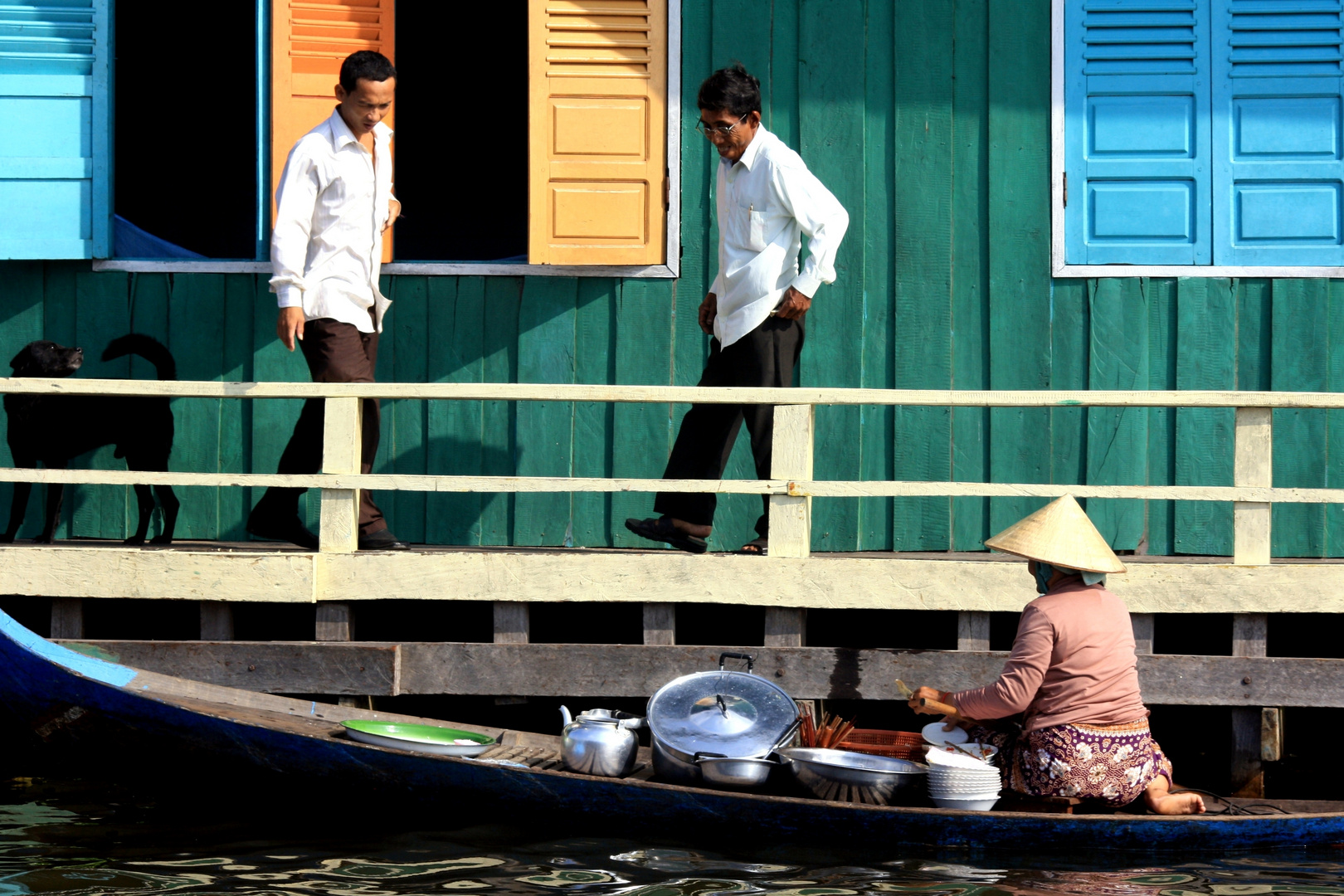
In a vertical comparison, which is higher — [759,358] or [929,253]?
[929,253]

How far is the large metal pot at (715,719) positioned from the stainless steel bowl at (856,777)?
17cm

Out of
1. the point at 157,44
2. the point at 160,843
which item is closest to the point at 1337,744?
the point at 160,843

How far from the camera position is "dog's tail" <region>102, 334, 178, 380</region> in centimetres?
641

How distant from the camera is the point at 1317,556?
6.51m

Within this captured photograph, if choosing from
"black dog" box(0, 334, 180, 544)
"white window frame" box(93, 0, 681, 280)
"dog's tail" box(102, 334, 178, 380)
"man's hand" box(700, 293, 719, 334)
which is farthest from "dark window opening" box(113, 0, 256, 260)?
"man's hand" box(700, 293, 719, 334)

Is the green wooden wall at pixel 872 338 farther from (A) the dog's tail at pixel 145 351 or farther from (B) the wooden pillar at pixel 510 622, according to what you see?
(B) the wooden pillar at pixel 510 622

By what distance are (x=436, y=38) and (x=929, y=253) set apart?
18.6 feet

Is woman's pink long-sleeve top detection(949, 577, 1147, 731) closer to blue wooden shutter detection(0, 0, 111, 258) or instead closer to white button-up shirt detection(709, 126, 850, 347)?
white button-up shirt detection(709, 126, 850, 347)

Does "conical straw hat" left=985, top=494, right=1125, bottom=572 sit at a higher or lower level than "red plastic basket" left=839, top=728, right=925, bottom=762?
higher

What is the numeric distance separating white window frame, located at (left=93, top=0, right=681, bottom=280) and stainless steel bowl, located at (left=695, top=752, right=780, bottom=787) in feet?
9.05

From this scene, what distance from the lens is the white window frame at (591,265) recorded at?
21.7 ft

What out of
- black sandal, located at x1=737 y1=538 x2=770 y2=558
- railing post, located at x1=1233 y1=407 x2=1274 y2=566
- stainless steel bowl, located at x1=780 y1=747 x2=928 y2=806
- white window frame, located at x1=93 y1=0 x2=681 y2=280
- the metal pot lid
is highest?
white window frame, located at x1=93 y1=0 x2=681 y2=280

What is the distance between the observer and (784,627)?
5367 mm

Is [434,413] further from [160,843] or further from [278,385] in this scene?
[160,843]
